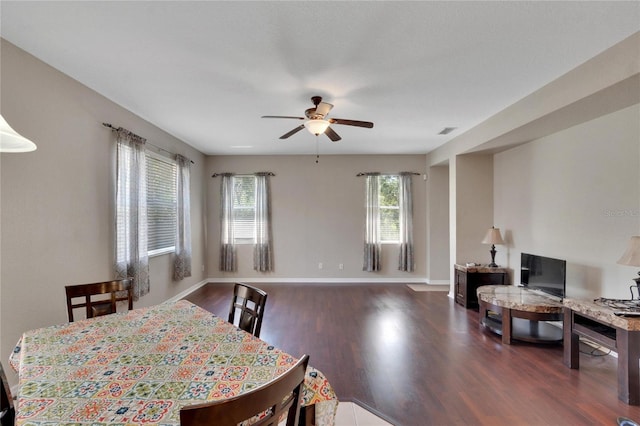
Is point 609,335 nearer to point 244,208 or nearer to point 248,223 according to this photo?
point 248,223

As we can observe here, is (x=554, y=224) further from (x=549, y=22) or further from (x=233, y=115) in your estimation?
(x=233, y=115)

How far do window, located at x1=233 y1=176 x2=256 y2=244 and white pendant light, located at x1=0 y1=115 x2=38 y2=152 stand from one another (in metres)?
4.78

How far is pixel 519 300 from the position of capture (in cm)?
323

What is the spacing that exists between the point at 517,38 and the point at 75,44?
3.21m

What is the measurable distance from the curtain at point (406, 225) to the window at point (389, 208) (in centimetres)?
12

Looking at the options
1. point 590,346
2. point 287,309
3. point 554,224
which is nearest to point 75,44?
point 287,309

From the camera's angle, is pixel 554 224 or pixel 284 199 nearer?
pixel 554 224

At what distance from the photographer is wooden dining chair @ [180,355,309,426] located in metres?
0.68

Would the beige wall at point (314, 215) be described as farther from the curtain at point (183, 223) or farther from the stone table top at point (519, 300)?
the stone table top at point (519, 300)

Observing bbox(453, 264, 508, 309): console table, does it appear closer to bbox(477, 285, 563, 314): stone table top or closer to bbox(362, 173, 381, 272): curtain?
bbox(477, 285, 563, 314): stone table top

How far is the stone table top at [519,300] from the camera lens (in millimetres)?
3039

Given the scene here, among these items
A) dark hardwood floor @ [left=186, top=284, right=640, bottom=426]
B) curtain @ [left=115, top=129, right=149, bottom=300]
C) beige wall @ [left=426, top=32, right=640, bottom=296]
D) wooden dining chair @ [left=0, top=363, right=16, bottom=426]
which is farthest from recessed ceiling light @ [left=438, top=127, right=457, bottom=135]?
wooden dining chair @ [left=0, top=363, right=16, bottom=426]

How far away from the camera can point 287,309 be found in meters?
4.35

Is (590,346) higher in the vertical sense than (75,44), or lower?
lower
